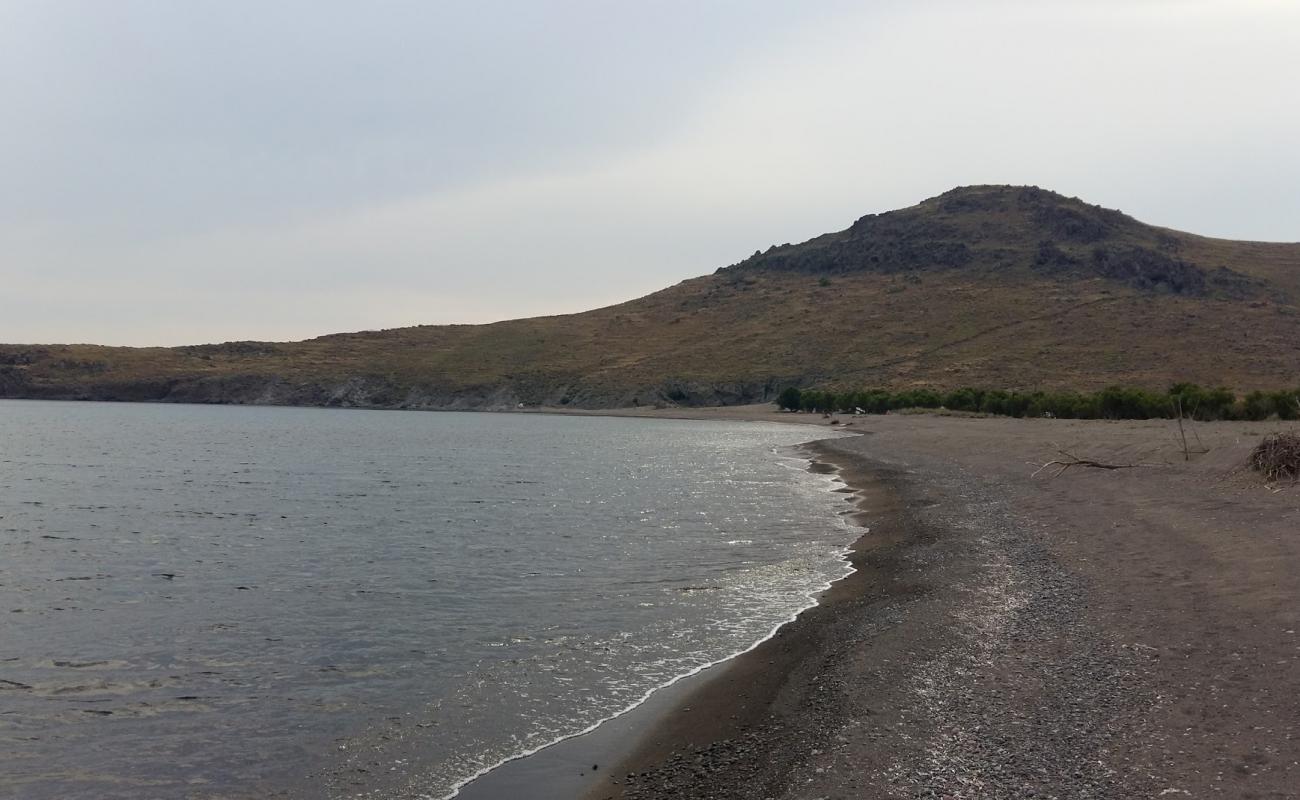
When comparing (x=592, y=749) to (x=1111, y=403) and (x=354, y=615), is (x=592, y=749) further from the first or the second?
(x=1111, y=403)

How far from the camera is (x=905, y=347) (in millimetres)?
148750

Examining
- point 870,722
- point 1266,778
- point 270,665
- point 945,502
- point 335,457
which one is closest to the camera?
point 1266,778

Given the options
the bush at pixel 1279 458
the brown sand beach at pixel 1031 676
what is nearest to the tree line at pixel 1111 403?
the bush at pixel 1279 458

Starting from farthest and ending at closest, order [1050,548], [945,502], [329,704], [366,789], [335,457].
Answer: [335,457]
[945,502]
[1050,548]
[329,704]
[366,789]

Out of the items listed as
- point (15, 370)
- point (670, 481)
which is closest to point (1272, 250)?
point (670, 481)

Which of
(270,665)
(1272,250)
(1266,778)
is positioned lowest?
(270,665)

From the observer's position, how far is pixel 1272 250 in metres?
188

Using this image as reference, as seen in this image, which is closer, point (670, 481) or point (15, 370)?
point (670, 481)

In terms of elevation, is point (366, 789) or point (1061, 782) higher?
point (1061, 782)

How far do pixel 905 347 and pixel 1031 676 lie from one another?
471 ft

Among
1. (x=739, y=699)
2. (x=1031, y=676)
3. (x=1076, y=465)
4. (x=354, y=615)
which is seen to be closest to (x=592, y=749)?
(x=739, y=699)

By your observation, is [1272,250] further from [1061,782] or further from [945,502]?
[1061,782]

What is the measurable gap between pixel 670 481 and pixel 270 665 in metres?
30.5

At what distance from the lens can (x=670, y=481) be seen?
4338cm
